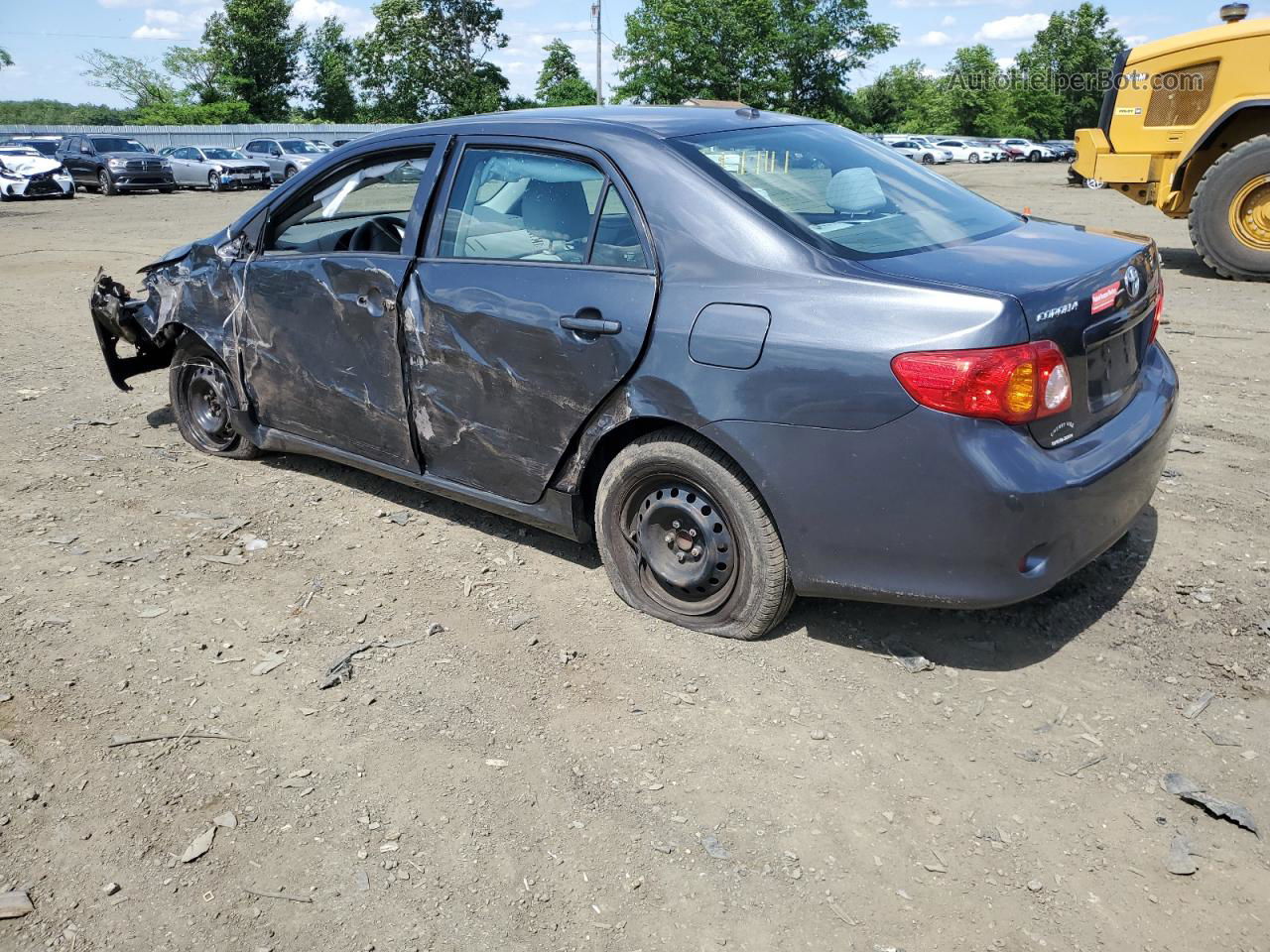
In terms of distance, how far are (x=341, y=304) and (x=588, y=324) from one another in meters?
1.39

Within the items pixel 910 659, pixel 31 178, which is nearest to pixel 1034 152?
pixel 31 178

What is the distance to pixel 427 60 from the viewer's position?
76.9 metres

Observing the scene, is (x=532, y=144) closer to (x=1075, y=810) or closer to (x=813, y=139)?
(x=813, y=139)

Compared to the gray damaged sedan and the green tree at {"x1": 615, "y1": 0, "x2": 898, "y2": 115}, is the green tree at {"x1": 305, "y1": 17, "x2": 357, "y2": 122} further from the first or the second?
the gray damaged sedan

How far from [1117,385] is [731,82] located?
73.5 metres

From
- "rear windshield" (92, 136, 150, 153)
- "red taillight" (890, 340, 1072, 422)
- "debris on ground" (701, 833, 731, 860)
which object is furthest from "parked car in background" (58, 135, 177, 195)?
"debris on ground" (701, 833, 731, 860)

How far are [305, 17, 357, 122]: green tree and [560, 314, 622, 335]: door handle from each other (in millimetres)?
80441

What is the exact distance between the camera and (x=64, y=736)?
10.5 ft

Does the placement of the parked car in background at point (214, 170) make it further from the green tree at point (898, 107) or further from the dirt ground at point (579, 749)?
the green tree at point (898, 107)

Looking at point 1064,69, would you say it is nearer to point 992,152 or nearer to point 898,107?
point 898,107

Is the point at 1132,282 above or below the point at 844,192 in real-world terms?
below

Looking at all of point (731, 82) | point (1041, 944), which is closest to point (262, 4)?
point (731, 82)

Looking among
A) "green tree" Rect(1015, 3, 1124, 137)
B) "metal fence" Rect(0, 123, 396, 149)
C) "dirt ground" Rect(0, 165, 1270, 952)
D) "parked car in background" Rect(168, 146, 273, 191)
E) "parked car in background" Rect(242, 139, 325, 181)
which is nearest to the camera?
"dirt ground" Rect(0, 165, 1270, 952)

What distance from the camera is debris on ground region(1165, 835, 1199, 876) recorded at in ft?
8.34
